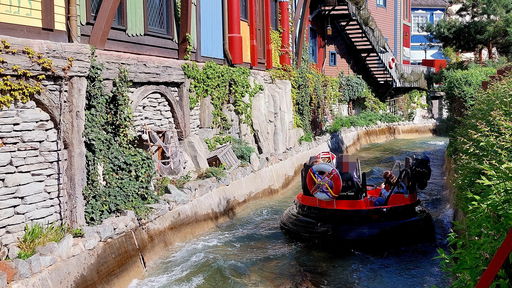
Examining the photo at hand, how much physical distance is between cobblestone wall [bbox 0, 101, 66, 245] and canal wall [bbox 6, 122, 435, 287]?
2.90 ft

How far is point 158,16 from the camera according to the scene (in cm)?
1391

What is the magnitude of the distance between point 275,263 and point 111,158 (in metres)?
3.48

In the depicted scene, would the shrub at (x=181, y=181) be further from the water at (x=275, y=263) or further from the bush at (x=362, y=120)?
the bush at (x=362, y=120)

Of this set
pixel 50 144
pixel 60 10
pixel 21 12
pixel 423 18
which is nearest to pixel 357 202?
pixel 50 144

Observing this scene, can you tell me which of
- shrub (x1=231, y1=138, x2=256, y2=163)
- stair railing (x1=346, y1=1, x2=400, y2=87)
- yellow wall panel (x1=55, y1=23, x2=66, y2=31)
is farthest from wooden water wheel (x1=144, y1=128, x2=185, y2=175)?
stair railing (x1=346, y1=1, x2=400, y2=87)

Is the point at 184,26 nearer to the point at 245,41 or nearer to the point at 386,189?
the point at 245,41

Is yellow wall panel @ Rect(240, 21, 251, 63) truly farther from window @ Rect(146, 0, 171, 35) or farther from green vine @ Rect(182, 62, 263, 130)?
window @ Rect(146, 0, 171, 35)

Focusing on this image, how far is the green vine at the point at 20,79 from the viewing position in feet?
26.9

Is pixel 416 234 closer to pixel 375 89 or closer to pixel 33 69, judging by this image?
pixel 33 69

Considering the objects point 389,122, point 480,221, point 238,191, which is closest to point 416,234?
point 238,191

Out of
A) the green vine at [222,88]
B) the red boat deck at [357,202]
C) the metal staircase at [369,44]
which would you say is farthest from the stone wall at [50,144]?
the metal staircase at [369,44]

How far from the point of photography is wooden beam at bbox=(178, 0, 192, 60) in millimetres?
14305

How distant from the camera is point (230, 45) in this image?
56.4ft

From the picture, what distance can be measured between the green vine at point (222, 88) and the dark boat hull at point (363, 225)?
5.00m
